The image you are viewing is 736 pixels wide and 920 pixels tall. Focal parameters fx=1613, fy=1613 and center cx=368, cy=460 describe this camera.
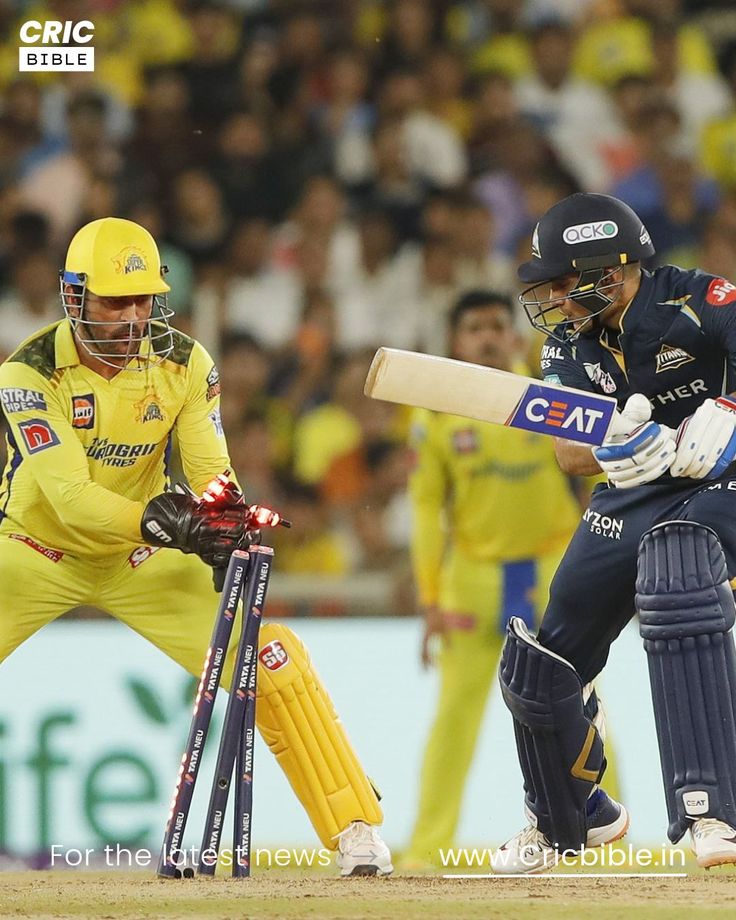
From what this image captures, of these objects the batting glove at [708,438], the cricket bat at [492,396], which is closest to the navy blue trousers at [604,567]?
the batting glove at [708,438]

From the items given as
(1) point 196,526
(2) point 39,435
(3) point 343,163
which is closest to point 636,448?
(1) point 196,526

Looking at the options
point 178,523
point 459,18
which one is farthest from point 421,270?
point 178,523

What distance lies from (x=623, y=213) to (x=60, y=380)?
64.8 inches

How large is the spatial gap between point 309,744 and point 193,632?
0.46 metres

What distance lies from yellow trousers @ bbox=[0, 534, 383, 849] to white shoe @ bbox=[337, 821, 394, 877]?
0.03m

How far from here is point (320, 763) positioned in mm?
4574

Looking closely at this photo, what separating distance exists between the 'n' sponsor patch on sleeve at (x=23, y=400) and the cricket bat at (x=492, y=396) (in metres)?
1.05

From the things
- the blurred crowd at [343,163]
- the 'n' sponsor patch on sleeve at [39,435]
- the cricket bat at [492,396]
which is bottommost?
the cricket bat at [492,396]

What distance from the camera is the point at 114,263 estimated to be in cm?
453

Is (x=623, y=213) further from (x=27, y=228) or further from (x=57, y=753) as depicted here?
(x=27, y=228)

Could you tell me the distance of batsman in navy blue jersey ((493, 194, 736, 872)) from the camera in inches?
155

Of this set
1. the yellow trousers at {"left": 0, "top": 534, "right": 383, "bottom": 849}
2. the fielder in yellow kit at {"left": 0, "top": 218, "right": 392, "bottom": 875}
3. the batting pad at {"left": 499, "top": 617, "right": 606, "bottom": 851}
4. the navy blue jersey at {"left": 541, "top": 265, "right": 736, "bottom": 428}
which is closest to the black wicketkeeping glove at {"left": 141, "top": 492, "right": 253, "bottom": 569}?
the fielder in yellow kit at {"left": 0, "top": 218, "right": 392, "bottom": 875}

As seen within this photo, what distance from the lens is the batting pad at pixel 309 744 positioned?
14.9ft

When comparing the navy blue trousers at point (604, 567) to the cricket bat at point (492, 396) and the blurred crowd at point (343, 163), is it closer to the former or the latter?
the cricket bat at point (492, 396)
